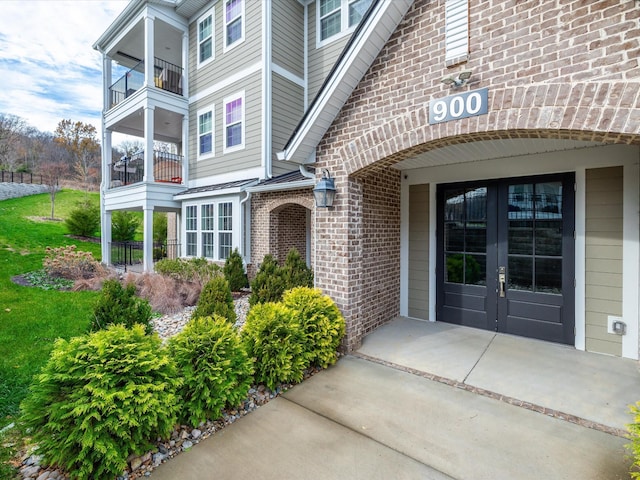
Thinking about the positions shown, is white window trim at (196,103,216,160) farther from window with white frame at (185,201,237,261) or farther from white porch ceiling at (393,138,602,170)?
white porch ceiling at (393,138,602,170)

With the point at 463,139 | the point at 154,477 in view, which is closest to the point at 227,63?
the point at 463,139

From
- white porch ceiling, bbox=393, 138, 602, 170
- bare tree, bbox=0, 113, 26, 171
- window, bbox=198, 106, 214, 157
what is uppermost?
bare tree, bbox=0, 113, 26, 171

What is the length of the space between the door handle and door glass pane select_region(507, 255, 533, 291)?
6cm

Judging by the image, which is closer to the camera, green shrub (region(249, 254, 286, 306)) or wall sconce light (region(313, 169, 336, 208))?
wall sconce light (region(313, 169, 336, 208))

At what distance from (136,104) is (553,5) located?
41.3ft

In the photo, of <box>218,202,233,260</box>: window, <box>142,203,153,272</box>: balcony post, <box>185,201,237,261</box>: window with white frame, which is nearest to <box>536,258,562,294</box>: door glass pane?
<box>185,201,237,261</box>: window with white frame

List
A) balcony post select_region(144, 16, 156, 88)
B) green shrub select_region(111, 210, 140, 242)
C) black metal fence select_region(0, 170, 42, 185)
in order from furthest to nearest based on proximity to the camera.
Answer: black metal fence select_region(0, 170, 42, 185) < green shrub select_region(111, 210, 140, 242) < balcony post select_region(144, 16, 156, 88)

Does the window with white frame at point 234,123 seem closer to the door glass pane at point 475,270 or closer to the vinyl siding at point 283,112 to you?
the vinyl siding at point 283,112

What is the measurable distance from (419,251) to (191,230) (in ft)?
27.6

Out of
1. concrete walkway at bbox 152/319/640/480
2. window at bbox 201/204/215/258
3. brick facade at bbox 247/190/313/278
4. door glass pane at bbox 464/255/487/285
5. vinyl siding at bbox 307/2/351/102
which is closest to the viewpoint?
concrete walkway at bbox 152/319/640/480

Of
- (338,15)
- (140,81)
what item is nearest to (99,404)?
(338,15)

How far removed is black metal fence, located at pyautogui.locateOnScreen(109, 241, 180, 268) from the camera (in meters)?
13.3

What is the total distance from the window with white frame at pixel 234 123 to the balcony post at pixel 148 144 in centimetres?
275

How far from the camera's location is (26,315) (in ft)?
21.4
